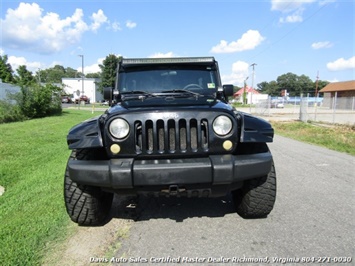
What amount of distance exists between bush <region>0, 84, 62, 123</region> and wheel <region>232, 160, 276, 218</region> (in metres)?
15.1

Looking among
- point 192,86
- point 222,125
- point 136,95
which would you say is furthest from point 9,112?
point 222,125

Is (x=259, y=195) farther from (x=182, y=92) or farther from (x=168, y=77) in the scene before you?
(x=168, y=77)

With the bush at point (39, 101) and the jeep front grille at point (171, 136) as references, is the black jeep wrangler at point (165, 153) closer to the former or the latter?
the jeep front grille at point (171, 136)

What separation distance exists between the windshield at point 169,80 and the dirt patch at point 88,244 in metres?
1.76

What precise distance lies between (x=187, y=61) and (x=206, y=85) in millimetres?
445

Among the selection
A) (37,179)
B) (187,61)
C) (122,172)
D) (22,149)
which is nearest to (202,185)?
(122,172)

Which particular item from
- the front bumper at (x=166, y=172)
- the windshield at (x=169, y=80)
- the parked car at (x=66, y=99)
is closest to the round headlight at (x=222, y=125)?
the front bumper at (x=166, y=172)

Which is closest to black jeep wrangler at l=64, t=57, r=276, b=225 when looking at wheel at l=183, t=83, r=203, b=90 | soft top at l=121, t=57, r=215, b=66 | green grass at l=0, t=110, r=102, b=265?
green grass at l=0, t=110, r=102, b=265

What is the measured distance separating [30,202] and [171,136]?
2410 mm

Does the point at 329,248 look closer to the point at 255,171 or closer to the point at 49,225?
the point at 255,171

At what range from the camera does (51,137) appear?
1007 cm

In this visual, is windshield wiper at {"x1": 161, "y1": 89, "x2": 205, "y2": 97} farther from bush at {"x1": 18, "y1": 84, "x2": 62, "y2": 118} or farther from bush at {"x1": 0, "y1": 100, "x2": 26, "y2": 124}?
bush at {"x1": 18, "y1": 84, "x2": 62, "y2": 118}

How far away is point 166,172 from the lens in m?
2.66

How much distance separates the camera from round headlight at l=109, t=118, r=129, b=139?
2775 mm
